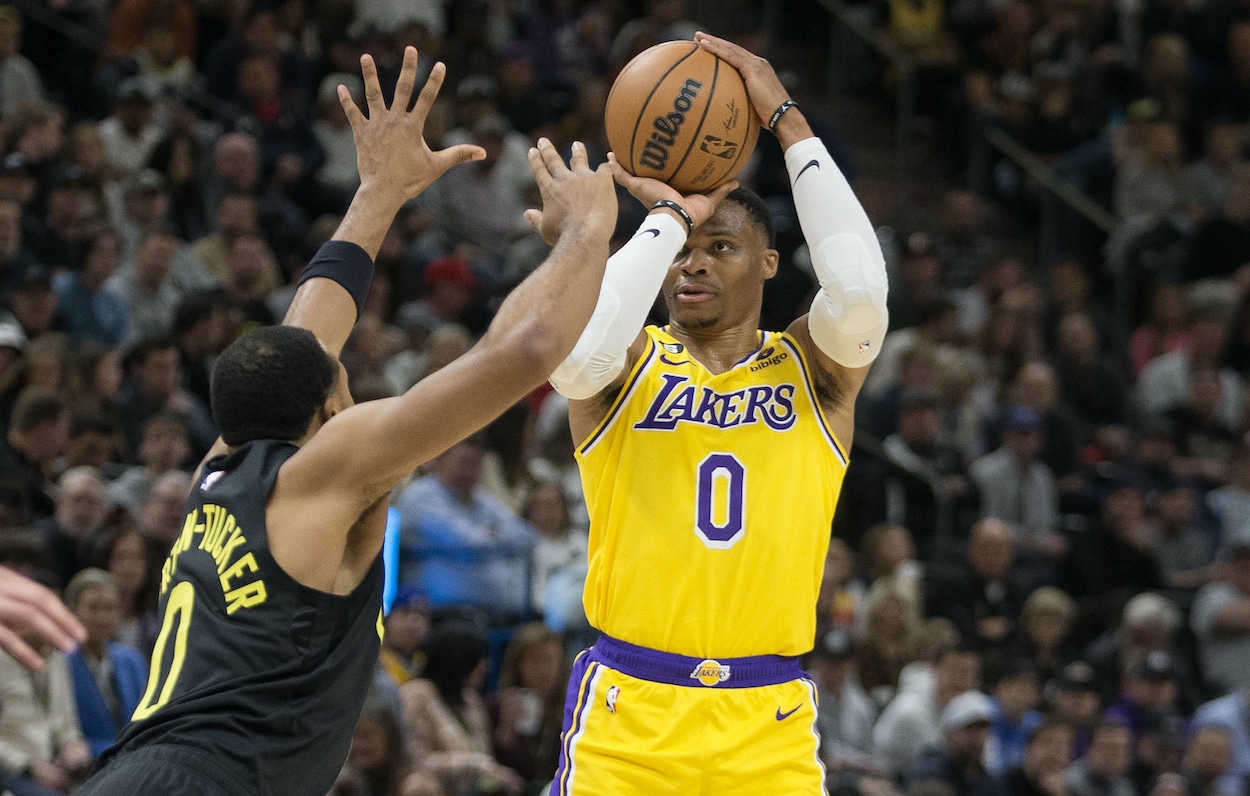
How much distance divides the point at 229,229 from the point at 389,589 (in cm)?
702

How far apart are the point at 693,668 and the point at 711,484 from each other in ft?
1.76

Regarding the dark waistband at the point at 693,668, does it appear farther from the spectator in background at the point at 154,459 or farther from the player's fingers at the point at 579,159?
the spectator in background at the point at 154,459

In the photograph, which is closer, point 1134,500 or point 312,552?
point 312,552

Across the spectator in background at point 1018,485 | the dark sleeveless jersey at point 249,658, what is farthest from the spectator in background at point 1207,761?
the dark sleeveless jersey at point 249,658

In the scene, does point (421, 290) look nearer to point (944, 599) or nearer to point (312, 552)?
point (944, 599)

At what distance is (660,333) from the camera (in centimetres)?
539

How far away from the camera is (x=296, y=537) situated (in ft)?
12.5

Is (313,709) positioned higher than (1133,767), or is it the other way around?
(313,709)

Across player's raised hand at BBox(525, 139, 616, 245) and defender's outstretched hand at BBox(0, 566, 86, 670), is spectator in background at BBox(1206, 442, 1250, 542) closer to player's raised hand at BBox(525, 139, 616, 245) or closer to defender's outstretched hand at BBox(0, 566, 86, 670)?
player's raised hand at BBox(525, 139, 616, 245)

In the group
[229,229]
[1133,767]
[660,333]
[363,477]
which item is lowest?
[1133,767]

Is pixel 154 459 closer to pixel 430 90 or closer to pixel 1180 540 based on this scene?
pixel 430 90

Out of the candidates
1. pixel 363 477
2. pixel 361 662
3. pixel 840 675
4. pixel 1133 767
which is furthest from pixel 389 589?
pixel 1133 767

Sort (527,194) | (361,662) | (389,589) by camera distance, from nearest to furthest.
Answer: (361,662), (389,589), (527,194)

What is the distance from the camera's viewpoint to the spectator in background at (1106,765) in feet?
31.8
